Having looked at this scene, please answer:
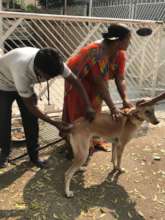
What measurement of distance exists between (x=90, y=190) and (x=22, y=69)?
159cm

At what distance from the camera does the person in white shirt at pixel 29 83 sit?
11.0ft

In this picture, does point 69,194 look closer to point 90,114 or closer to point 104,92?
point 90,114

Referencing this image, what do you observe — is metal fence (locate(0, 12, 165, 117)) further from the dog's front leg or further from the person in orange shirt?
the dog's front leg

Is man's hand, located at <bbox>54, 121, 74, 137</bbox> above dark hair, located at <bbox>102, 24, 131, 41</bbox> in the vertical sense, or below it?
below

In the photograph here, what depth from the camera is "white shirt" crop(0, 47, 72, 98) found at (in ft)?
11.5

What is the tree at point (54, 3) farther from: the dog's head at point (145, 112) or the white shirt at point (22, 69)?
the white shirt at point (22, 69)

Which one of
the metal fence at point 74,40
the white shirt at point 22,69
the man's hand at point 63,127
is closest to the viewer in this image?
the white shirt at point 22,69

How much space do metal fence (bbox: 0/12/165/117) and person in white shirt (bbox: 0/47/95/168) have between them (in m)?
1.52

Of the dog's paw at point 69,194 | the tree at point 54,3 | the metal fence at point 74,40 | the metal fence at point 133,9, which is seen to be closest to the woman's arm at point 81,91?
the dog's paw at point 69,194

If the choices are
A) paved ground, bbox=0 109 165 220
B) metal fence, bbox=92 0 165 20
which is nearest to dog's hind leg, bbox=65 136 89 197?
paved ground, bbox=0 109 165 220

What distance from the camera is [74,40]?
7.43 metres

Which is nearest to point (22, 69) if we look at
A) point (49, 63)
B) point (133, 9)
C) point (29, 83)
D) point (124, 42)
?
point (29, 83)

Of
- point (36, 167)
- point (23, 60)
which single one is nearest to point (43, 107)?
point (36, 167)

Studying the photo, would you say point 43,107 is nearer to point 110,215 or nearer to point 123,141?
point 123,141
